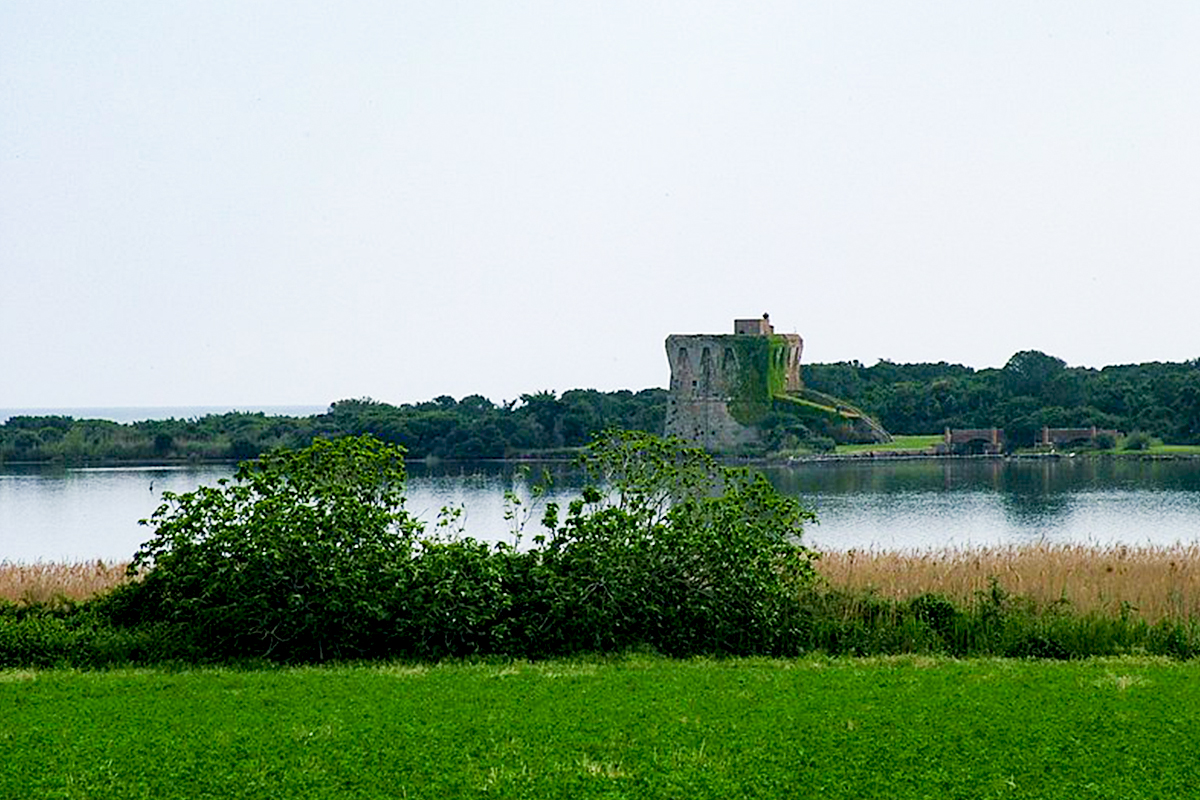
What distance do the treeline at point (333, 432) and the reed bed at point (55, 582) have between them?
51307 millimetres

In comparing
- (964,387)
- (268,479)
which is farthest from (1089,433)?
(268,479)

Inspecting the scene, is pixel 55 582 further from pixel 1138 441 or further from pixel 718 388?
pixel 718 388

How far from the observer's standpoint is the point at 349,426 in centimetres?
6931

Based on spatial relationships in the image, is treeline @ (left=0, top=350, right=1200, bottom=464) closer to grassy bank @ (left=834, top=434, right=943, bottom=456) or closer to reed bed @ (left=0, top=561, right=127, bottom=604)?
grassy bank @ (left=834, top=434, right=943, bottom=456)

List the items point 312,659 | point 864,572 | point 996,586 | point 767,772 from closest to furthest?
point 767,772 → point 312,659 → point 996,586 → point 864,572

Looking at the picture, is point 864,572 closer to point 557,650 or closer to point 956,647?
point 956,647

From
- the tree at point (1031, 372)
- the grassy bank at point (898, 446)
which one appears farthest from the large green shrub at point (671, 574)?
the tree at point (1031, 372)

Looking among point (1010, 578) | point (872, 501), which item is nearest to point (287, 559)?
point (1010, 578)

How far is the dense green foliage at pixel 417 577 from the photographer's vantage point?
33.0 ft

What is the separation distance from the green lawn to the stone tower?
21.6 ft

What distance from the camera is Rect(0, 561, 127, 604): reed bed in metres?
12.1

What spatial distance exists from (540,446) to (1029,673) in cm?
6301

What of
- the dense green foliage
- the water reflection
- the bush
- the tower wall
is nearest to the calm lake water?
the water reflection

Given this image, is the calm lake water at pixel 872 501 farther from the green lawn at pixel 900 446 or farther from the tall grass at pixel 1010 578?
the green lawn at pixel 900 446
